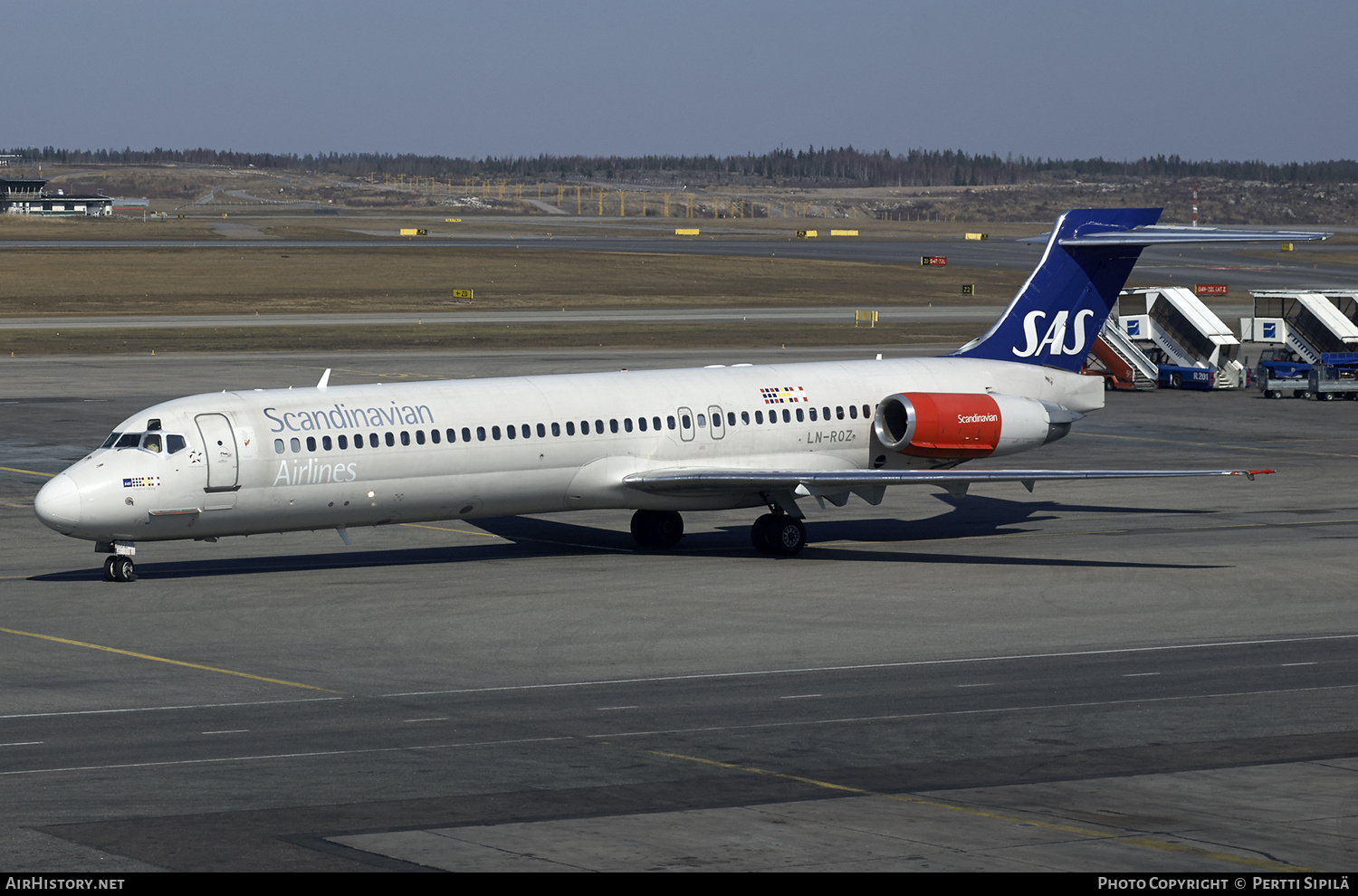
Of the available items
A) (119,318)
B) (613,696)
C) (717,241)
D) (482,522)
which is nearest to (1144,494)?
(482,522)

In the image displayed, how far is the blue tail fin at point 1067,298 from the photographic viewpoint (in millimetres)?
39500

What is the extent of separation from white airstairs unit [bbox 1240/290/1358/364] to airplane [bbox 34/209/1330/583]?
2884cm

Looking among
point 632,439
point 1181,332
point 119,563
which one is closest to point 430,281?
point 1181,332

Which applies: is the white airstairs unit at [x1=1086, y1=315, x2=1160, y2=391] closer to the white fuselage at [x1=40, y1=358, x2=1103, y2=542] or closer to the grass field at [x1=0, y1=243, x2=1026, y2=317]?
the white fuselage at [x1=40, y1=358, x2=1103, y2=542]

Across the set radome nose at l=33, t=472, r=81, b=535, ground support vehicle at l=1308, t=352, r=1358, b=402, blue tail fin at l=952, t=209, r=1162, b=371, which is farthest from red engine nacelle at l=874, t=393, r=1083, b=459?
ground support vehicle at l=1308, t=352, r=1358, b=402

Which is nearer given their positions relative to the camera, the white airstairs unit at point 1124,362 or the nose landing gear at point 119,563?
the nose landing gear at point 119,563

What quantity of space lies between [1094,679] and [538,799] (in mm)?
9555

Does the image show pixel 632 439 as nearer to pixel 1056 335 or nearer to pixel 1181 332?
pixel 1056 335

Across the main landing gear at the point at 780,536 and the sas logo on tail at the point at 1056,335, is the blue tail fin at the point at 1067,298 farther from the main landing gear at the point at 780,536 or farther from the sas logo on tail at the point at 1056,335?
the main landing gear at the point at 780,536

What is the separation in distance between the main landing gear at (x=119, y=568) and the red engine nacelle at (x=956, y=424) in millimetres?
15256

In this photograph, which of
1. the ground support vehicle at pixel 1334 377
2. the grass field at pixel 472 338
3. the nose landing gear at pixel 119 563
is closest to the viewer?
the nose landing gear at pixel 119 563

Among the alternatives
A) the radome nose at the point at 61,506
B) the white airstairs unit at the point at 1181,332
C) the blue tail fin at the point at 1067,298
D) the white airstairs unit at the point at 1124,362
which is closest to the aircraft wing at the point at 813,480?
the blue tail fin at the point at 1067,298

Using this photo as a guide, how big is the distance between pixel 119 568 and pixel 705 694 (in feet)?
42.5

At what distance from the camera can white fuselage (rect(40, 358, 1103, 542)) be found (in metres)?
30.5
